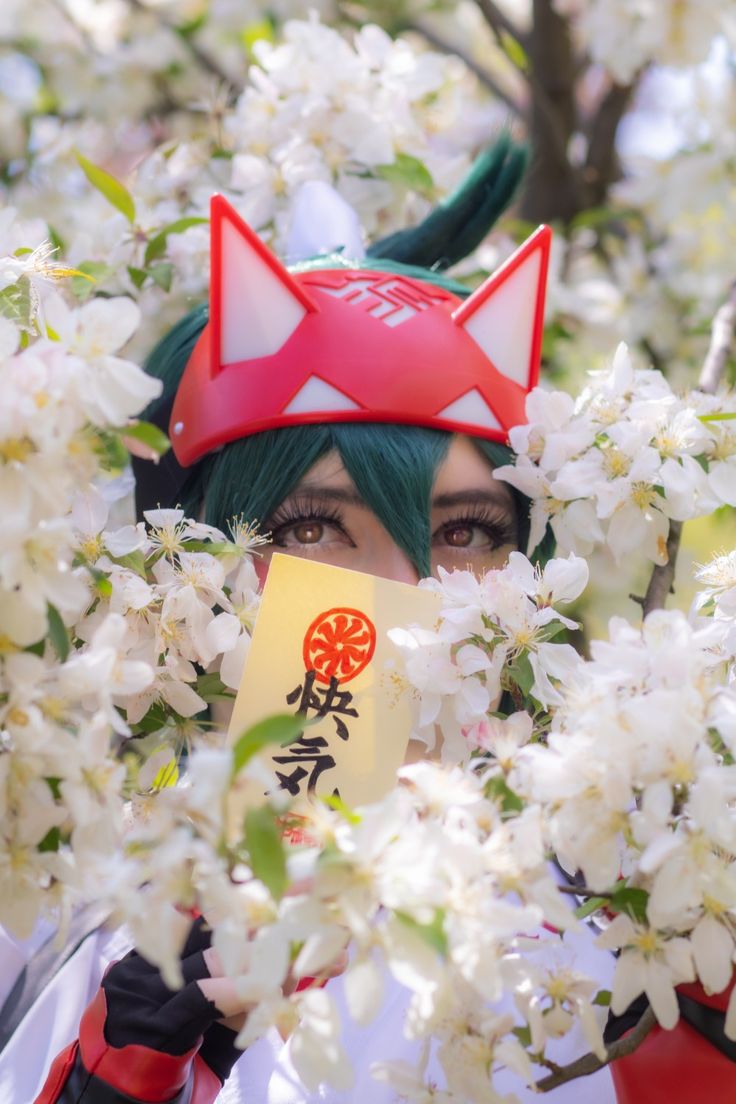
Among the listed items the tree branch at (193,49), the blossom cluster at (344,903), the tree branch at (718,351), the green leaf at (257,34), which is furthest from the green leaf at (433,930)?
the tree branch at (193,49)

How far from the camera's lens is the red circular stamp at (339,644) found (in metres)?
1.20

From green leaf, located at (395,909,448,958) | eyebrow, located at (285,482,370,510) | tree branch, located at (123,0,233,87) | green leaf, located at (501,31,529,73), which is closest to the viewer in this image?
green leaf, located at (395,909,448,958)

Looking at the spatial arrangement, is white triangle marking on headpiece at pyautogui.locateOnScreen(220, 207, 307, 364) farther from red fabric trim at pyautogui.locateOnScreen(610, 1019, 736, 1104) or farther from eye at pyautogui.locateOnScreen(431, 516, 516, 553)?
red fabric trim at pyautogui.locateOnScreen(610, 1019, 736, 1104)

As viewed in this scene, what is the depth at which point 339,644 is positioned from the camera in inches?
47.6

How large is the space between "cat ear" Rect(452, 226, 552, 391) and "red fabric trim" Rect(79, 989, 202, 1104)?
885mm

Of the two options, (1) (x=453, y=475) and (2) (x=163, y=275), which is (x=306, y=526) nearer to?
(1) (x=453, y=475)

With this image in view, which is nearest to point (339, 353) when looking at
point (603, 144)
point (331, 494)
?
point (331, 494)

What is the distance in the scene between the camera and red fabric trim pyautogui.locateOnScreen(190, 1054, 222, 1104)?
120 cm

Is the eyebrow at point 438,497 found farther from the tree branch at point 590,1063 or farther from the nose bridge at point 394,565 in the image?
the tree branch at point 590,1063

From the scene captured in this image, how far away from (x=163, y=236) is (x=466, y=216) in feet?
1.57

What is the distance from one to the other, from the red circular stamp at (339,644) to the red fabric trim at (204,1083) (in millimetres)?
405

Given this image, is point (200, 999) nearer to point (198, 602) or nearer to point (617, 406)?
point (198, 602)

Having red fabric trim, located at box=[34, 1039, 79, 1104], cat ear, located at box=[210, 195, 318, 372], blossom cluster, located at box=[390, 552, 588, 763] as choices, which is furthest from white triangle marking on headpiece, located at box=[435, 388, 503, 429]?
red fabric trim, located at box=[34, 1039, 79, 1104]

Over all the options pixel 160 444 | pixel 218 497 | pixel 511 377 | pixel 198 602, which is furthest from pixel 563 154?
pixel 160 444
